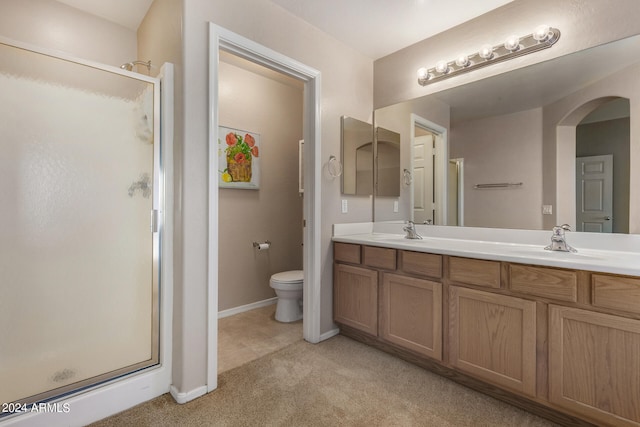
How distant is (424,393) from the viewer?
1.75 meters

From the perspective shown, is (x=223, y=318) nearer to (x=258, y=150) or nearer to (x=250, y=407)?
(x=250, y=407)

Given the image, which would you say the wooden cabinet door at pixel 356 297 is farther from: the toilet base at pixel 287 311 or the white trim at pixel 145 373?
the white trim at pixel 145 373

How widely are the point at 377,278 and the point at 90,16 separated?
2804 mm

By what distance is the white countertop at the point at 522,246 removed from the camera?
140cm

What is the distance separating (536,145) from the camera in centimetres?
198

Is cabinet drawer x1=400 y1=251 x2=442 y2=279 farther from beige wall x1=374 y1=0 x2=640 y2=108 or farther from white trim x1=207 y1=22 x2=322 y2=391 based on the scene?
beige wall x1=374 y1=0 x2=640 y2=108

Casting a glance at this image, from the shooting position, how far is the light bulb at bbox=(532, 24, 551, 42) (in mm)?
1822

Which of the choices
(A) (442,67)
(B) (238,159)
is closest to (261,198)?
(B) (238,159)

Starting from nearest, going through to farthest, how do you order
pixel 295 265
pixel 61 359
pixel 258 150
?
pixel 61 359 → pixel 258 150 → pixel 295 265

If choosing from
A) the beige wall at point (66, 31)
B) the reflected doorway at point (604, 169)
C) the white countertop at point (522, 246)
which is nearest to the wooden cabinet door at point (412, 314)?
the white countertop at point (522, 246)

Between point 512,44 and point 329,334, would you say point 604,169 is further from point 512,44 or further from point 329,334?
point 329,334

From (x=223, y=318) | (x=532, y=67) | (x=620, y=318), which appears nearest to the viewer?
(x=620, y=318)

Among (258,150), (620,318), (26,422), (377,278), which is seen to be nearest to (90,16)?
(258,150)

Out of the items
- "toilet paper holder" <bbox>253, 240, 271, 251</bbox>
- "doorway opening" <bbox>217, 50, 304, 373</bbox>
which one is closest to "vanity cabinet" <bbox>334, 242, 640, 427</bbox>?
"doorway opening" <bbox>217, 50, 304, 373</bbox>
